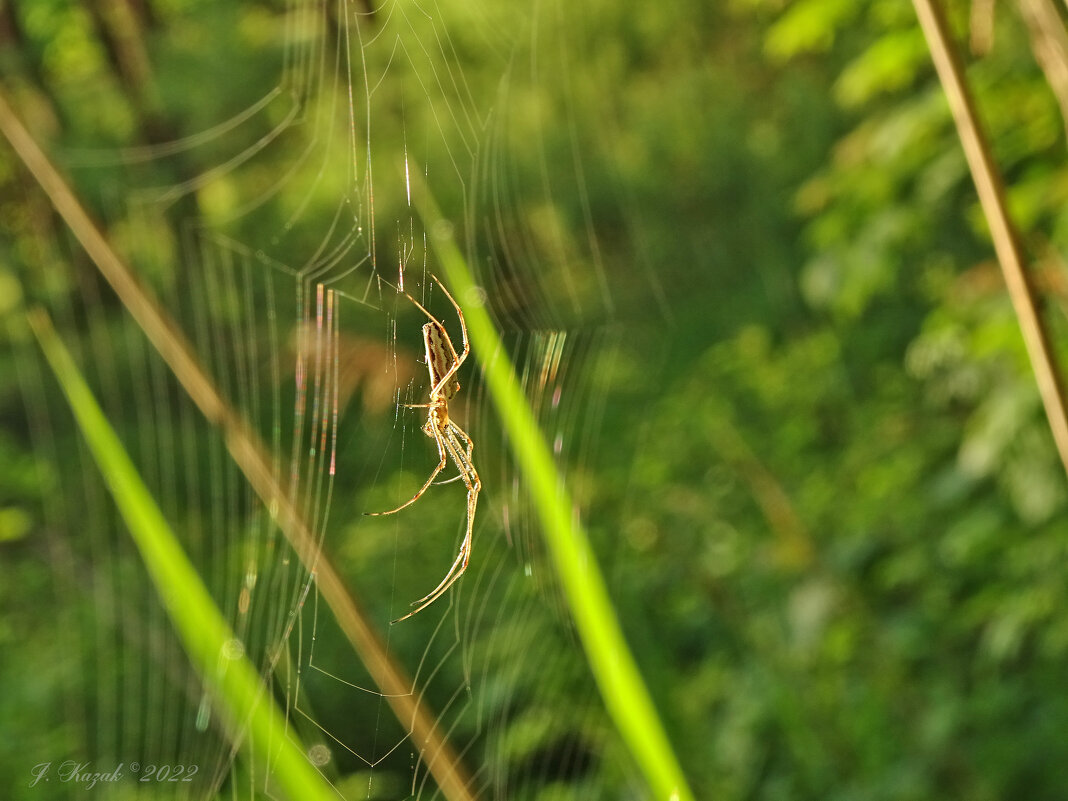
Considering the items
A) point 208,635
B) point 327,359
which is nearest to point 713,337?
point 327,359

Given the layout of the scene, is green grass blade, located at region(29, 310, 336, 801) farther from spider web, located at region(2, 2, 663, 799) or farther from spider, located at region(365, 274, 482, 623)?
spider web, located at region(2, 2, 663, 799)

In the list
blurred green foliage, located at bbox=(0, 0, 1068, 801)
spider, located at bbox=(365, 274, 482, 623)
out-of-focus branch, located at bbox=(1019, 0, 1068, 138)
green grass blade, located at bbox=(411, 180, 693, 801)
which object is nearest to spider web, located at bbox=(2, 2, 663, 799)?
blurred green foliage, located at bbox=(0, 0, 1068, 801)

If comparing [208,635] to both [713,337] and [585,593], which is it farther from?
[713,337]

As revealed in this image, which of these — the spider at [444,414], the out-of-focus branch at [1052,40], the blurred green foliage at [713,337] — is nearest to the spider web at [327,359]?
the blurred green foliage at [713,337]

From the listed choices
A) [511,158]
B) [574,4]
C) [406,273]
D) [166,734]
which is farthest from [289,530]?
[574,4]

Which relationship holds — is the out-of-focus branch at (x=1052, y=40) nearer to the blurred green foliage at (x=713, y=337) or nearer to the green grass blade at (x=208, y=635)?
Answer: the blurred green foliage at (x=713, y=337)
